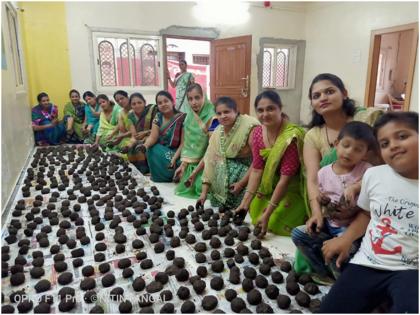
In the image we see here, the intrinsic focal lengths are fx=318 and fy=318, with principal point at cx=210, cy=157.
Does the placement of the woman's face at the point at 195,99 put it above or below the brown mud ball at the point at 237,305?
above

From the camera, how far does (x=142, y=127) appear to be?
3.67 meters

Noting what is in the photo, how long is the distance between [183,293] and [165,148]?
1971 millimetres

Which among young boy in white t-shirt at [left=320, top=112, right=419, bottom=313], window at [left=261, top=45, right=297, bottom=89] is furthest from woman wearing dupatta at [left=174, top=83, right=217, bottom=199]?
window at [left=261, top=45, right=297, bottom=89]

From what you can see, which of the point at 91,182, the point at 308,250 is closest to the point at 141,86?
the point at 91,182

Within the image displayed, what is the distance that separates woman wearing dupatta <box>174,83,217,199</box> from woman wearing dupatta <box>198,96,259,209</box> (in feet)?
0.93

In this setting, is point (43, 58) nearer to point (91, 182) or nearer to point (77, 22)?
point (77, 22)

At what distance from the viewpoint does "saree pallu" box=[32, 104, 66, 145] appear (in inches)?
189

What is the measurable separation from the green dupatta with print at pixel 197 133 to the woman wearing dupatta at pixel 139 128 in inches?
35.3

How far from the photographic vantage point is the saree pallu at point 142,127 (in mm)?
3613

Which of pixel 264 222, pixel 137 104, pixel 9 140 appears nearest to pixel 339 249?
pixel 264 222

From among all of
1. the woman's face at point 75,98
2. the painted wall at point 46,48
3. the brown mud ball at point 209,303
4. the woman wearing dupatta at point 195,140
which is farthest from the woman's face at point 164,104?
the painted wall at point 46,48

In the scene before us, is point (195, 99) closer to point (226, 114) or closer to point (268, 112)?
point (226, 114)

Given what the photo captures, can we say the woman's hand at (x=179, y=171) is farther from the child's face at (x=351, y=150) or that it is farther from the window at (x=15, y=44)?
the window at (x=15, y=44)

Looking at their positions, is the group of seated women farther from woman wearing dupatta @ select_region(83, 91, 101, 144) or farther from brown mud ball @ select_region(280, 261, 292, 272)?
woman wearing dupatta @ select_region(83, 91, 101, 144)
